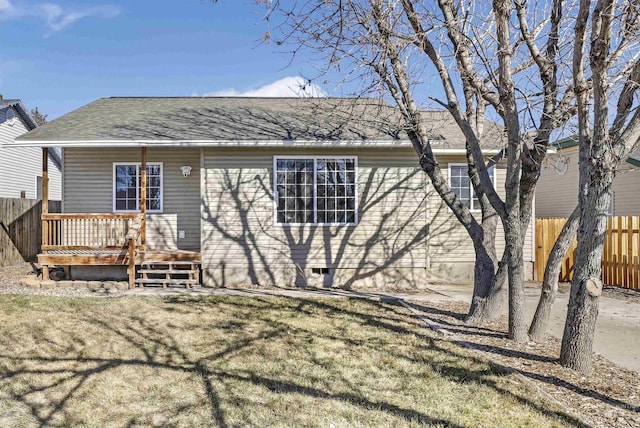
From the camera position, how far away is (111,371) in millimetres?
4484

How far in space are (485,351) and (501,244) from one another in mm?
6340

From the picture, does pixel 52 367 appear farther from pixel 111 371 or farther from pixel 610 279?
pixel 610 279

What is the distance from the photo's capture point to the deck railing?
30.0 ft

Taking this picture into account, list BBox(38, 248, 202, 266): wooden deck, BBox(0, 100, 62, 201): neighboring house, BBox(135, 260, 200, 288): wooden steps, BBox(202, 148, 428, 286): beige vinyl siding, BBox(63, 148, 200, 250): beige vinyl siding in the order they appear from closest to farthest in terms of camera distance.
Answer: BBox(38, 248, 202, 266): wooden deck, BBox(135, 260, 200, 288): wooden steps, BBox(202, 148, 428, 286): beige vinyl siding, BBox(63, 148, 200, 250): beige vinyl siding, BBox(0, 100, 62, 201): neighboring house

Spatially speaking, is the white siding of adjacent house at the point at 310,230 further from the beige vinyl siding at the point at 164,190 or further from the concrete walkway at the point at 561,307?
the beige vinyl siding at the point at 164,190

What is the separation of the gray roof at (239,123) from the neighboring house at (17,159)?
20.0 ft

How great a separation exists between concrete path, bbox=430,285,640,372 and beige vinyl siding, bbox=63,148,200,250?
6.14 meters

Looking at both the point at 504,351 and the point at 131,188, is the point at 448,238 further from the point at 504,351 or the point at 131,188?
the point at 131,188

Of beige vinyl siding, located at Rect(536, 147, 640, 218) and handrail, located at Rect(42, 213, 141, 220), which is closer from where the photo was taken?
handrail, located at Rect(42, 213, 141, 220)

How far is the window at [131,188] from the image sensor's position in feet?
34.8

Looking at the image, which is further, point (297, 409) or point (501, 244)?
point (501, 244)

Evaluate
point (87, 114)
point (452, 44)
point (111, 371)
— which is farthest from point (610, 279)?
point (87, 114)

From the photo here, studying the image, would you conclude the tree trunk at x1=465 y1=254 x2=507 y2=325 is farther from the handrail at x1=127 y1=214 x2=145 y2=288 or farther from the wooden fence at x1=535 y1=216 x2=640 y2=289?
the handrail at x1=127 y1=214 x2=145 y2=288

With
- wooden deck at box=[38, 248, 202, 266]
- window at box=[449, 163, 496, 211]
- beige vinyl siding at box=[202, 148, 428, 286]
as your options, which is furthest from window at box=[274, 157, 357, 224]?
window at box=[449, 163, 496, 211]
